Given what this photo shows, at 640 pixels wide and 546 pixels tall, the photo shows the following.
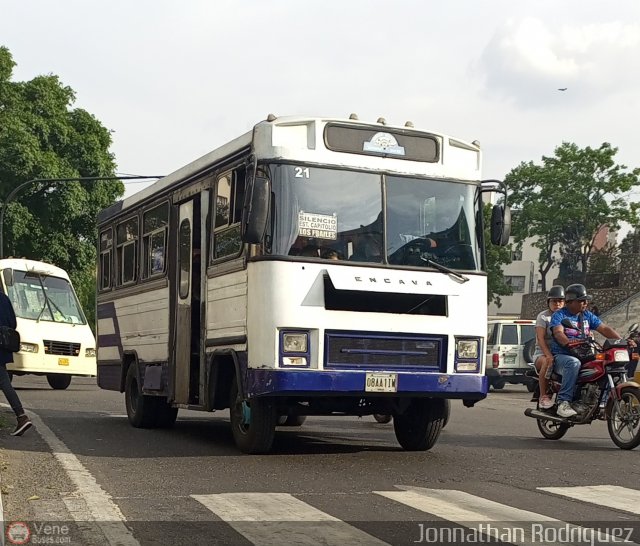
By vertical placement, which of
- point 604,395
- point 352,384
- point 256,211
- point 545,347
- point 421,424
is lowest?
point 421,424

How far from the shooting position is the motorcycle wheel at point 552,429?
44.4 ft

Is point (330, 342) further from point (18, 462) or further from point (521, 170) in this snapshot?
point (521, 170)

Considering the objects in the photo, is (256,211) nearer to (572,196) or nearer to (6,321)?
(6,321)

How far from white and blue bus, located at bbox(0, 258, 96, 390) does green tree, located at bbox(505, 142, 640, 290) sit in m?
35.1

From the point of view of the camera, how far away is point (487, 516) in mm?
7242


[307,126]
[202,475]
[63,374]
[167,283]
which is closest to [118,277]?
[167,283]

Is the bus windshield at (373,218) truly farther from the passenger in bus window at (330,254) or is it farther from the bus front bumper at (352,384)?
the bus front bumper at (352,384)

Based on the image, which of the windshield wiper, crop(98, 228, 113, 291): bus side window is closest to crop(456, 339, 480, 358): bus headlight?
the windshield wiper

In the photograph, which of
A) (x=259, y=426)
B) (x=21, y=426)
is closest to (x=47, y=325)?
(x=21, y=426)

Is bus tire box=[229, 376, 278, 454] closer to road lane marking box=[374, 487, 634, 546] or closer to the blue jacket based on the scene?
road lane marking box=[374, 487, 634, 546]

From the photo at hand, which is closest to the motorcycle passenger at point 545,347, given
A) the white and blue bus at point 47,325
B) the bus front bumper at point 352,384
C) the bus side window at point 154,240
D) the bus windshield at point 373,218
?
the bus front bumper at point 352,384

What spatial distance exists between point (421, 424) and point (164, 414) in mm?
3986

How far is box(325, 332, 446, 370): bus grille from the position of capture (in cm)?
1059

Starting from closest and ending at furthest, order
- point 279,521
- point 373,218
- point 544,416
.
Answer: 1. point 279,521
2. point 373,218
3. point 544,416
